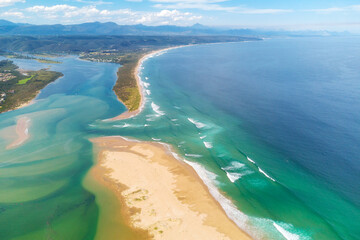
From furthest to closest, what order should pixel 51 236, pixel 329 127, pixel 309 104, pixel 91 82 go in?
pixel 91 82 → pixel 309 104 → pixel 329 127 → pixel 51 236

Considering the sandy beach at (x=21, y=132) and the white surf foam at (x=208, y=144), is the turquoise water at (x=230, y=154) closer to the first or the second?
the white surf foam at (x=208, y=144)

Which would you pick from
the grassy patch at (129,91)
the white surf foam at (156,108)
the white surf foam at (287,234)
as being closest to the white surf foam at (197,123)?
the white surf foam at (156,108)

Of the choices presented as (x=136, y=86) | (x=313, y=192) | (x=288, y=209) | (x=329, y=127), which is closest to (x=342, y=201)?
(x=313, y=192)

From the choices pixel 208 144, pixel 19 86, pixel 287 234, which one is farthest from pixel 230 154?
pixel 19 86

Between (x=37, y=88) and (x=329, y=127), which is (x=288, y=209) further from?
(x=37, y=88)

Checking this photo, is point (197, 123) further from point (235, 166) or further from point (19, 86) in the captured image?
point (19, 86)
